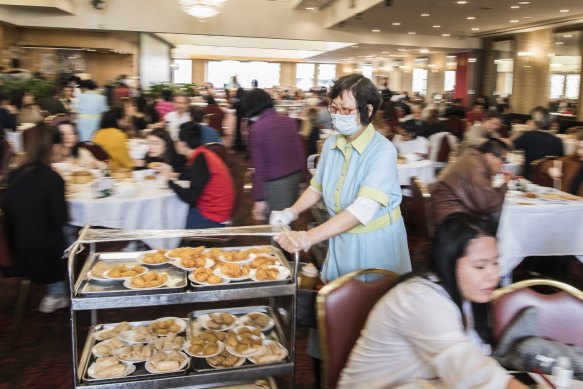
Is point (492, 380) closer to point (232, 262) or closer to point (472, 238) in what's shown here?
point (472, 238)

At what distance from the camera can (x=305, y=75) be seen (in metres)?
34.2

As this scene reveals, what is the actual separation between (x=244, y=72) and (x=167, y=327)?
31.1m

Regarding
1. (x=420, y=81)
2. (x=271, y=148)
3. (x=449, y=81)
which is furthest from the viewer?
(x=420, y=81)

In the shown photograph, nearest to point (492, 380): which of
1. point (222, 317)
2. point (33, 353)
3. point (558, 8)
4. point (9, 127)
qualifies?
point (222, 317)

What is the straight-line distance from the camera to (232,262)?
230 centimetres

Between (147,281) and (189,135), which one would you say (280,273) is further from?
(189,135)

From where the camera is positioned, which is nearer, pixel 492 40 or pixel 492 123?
pixel 492 123

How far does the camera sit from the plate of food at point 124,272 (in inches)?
82.2

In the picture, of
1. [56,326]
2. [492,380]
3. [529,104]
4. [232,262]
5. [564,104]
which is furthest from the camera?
[529,104]

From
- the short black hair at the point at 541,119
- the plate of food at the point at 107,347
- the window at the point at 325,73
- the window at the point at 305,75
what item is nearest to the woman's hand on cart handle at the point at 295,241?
the plate of food at the point at 107,347

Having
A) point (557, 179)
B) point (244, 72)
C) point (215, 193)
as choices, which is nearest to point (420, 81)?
point (244, 72)

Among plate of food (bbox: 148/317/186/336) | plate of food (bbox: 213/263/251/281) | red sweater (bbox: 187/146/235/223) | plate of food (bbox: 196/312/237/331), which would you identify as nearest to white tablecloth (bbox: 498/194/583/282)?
red sweater (bbox: 187/146/235/223)

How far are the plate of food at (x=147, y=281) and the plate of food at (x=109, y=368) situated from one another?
1.09ft

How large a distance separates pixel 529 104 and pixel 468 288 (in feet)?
52.2
